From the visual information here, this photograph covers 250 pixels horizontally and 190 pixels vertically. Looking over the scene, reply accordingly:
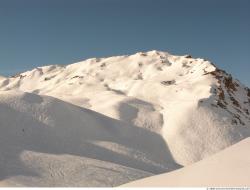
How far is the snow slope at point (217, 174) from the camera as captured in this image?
23.6 ft

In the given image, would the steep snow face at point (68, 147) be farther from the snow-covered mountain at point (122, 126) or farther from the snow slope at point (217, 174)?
the snow slope at point (217, 174)

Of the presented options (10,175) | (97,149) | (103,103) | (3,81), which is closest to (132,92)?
(103,103)

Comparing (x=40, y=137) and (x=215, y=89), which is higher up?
(x=215, y=89)

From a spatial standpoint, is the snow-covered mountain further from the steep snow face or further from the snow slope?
the snow slope

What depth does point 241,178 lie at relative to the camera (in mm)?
7172

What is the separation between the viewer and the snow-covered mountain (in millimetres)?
23297

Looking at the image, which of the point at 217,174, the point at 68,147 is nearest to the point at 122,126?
the point at 68,147

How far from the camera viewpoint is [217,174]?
24.9 feet

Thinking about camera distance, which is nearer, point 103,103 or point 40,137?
point 40,137

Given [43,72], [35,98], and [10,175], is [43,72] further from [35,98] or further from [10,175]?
[10,175]

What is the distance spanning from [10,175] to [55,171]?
2680 mm

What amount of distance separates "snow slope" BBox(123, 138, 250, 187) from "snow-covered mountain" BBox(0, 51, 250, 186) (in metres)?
13.3

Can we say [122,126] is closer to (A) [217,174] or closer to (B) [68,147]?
(B) [68,147]

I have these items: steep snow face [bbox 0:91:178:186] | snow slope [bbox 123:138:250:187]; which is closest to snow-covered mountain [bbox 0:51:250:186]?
steep snow face [bbox 0:91:178:186]
